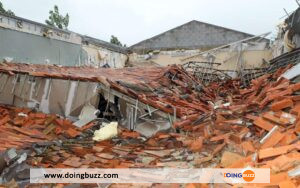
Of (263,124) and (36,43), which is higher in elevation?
(36,43)

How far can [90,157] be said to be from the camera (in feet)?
21.3

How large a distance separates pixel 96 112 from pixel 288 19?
10527 millimetres

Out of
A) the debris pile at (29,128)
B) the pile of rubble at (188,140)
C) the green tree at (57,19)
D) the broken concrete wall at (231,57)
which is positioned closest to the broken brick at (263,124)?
the pile of rubble at (188,140)

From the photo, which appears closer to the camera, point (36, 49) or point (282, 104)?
point (282, 104)

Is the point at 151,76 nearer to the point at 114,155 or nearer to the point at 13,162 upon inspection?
the point at 114,155

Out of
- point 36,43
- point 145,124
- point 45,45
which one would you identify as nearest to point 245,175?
point 145,124

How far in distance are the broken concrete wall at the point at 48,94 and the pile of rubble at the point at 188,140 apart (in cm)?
43

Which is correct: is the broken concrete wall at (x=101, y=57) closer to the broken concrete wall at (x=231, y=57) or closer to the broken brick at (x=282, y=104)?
the broken concrete wall at (x=231, y=57)

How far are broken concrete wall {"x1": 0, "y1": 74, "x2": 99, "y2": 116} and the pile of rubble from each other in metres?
0.43

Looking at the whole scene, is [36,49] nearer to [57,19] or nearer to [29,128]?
[29,128]

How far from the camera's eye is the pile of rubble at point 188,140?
5254 millimetres

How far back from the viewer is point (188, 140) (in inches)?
283

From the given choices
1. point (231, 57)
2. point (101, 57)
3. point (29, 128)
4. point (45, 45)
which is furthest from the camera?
point (231, 57)

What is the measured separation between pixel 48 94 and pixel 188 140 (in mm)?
4493
